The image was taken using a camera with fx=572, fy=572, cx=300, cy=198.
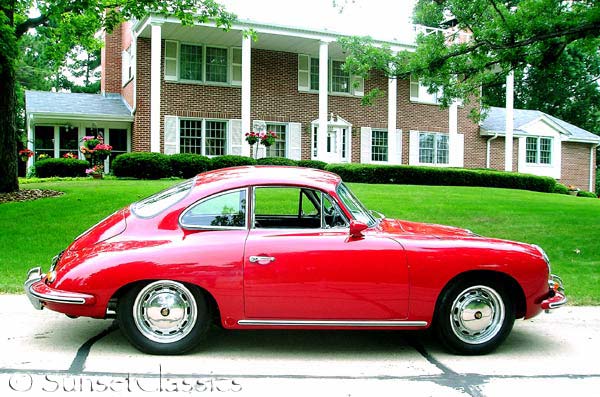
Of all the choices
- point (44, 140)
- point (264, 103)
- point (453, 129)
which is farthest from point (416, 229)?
point (453, 129)

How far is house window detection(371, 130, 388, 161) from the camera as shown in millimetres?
26828

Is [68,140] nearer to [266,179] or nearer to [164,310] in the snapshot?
[266,179]

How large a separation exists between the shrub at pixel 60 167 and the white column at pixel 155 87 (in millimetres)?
2707

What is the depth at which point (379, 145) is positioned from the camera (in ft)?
88.4

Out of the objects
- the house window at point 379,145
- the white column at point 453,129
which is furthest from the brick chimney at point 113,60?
the white column at point 453,129

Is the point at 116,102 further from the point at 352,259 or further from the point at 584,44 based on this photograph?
the point at 352,259

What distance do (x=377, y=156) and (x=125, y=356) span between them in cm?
2314

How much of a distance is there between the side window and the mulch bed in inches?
399

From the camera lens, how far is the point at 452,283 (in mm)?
4750

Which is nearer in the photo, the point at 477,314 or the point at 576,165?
the point at 477,314

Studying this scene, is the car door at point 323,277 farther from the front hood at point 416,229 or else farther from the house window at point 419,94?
the house window at point 419,94

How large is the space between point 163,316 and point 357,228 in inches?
66.8

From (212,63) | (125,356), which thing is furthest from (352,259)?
(212,63)

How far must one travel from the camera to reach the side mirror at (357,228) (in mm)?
4617
